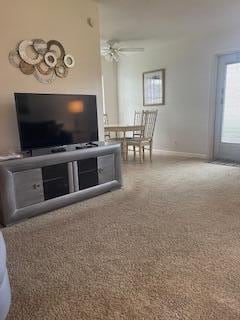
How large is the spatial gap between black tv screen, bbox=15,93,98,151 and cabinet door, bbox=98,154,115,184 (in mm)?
336

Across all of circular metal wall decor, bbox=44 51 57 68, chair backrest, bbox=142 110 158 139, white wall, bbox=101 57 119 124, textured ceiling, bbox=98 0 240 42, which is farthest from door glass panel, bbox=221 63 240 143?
circular metal wall decor, bbox=44 51 57 68

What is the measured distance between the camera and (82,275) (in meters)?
1.69

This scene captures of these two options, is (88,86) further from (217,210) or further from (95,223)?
(217,210)

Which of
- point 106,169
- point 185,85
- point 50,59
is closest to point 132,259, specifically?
point 106,169

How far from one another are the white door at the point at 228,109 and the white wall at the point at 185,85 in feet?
0.45

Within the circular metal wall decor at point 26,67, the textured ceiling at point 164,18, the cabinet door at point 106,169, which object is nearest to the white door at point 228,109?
the textured ceiling at point 164,18

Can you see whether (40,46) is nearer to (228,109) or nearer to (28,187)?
(28,187)

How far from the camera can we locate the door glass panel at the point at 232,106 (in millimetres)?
4637

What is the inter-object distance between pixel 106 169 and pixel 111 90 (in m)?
3.89

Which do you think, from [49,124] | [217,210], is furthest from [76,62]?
[217,210]

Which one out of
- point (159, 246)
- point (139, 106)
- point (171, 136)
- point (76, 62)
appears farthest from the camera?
point (139, 106)

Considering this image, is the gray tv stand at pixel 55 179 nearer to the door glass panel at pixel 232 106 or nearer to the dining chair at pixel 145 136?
the dining chair at pixel 145 136

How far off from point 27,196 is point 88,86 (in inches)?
70.3

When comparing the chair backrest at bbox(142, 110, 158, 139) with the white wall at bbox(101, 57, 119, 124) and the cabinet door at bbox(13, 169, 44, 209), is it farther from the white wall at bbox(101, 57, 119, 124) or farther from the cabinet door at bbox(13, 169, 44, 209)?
the cabinet door at bbox(13, 169, 44, 209)
